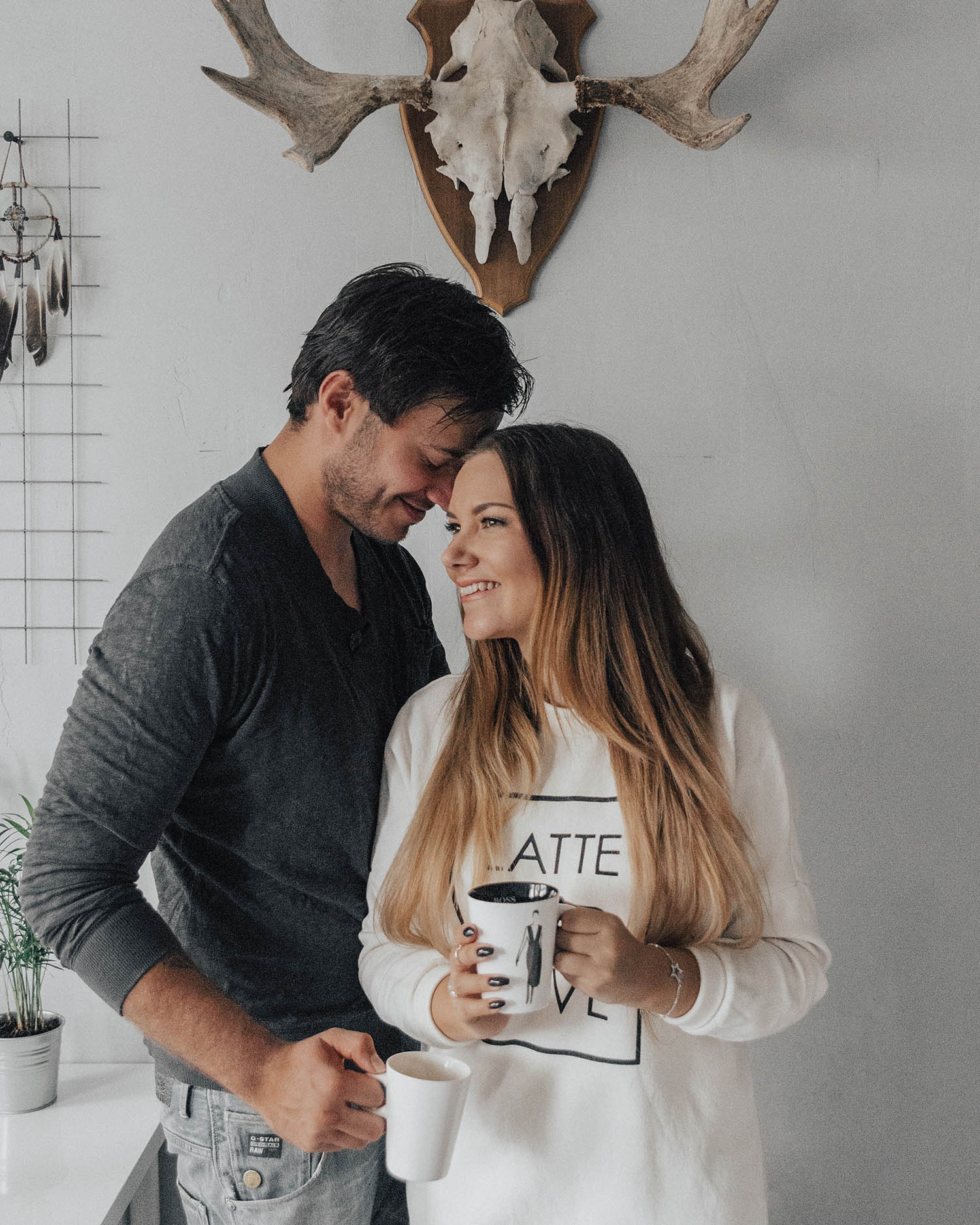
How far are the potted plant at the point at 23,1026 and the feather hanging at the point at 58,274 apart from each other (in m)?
0.81

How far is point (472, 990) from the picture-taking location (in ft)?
2.96

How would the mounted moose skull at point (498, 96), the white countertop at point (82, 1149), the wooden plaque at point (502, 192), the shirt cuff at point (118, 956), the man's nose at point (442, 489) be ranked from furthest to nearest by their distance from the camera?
the wooden plaque at point (502, 192) < the mounted moose skull at point (498, 96) < the white countertop at point (82, 1149) < the man's nose at point (442, 489) < the shirt cuff at point (118, 956)

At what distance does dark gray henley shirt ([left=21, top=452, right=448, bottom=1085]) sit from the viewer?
101 centimetres

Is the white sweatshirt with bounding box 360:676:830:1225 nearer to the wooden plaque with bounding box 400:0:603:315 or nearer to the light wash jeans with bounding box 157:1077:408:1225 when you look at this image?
the light wash jeans with bounding box 157:1077:408:1225

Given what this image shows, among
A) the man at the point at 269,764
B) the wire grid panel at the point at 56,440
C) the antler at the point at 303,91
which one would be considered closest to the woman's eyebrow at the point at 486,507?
the man at the point at 269,764

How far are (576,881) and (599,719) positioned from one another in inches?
6.9

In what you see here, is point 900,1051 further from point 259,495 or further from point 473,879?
point 259,495

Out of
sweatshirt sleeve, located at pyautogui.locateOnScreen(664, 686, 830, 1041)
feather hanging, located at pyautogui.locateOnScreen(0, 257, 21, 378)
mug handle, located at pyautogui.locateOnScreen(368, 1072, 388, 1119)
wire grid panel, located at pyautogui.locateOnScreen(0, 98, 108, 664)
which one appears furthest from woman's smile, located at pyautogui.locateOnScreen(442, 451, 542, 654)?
feather hanging, located at pyautogui.locateOnScreen(0, 257, 21, 378)

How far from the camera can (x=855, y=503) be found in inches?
66.7

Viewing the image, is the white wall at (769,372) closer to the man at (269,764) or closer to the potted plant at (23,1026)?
the potted plant at (23,1026)

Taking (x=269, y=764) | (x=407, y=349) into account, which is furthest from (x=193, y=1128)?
(x=407, y=349)

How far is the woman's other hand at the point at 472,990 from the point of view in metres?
0.89

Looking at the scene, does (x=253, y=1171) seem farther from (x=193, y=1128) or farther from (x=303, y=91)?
(x=303, y=91)

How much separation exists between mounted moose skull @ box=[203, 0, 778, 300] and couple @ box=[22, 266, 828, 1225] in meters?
0.39
